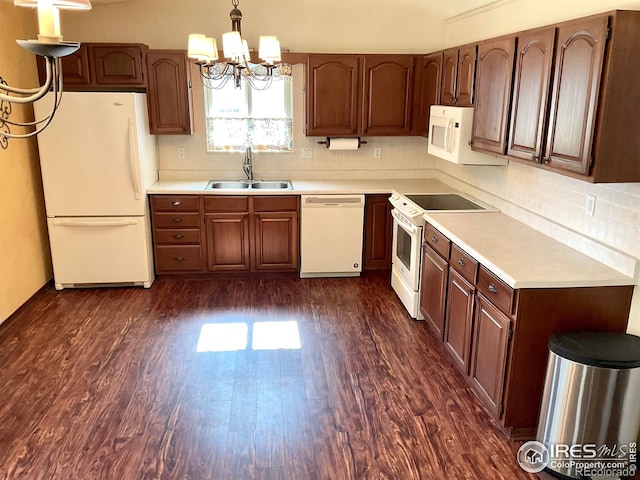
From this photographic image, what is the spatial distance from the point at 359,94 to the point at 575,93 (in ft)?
8.73

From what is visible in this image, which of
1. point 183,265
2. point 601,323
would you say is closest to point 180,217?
point 183,265

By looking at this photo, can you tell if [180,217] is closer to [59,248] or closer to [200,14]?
[59,248]

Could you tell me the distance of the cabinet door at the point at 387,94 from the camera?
194 inches

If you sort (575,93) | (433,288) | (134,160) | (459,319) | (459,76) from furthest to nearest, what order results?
(134,160), (459,76), (433,288), (459,319), (575,93)

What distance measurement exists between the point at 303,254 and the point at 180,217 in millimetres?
1208

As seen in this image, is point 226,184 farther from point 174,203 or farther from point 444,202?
point 444,202

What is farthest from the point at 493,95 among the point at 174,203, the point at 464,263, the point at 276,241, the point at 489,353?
the point at 174,203

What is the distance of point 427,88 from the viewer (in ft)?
16.0

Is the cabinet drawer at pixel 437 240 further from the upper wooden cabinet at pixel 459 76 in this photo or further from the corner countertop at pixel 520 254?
the upper wooden cabinet at pixel 459 76

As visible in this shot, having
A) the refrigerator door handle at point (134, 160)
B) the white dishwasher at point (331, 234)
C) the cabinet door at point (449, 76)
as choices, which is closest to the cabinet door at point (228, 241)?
the white dishwasher at point (331, 234)

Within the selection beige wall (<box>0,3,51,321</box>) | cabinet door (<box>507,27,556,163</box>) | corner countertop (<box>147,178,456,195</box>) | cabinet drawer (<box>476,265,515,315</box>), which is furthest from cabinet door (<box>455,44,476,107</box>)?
beige wall (<box>0,3,51,321</box>)

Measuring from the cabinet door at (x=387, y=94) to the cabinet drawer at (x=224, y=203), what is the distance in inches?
53.3

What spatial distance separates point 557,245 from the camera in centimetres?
317

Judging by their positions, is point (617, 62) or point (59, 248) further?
point (59, 248)
